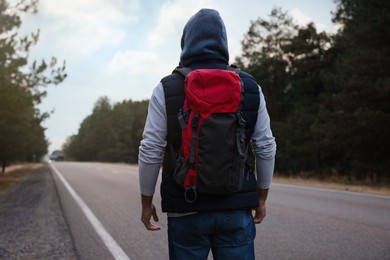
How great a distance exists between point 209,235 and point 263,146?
57 cm

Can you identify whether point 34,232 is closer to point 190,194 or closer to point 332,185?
point 190,194

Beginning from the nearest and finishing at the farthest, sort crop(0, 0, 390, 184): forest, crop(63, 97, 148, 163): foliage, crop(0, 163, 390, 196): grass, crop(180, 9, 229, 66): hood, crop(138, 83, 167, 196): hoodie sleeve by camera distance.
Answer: crop(138, 83, 167, 196): hoodie sleeve → crop(180, 9, 229, 66): hood → crop(0, 163, 390, 196): grass → crop(0, 0, 390, 184): forest → crop(63, 97, 148, 163): foliage

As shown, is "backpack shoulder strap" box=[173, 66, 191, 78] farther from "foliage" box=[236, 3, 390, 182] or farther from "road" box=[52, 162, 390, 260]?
"foliage" box=[236, 3, 390, 182]

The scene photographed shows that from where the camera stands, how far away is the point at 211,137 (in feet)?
7.13

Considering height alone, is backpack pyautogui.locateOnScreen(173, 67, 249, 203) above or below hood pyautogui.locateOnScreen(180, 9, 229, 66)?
below

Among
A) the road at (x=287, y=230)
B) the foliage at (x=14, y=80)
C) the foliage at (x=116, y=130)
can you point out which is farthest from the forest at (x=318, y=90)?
the foliage at (x=116, y=130)

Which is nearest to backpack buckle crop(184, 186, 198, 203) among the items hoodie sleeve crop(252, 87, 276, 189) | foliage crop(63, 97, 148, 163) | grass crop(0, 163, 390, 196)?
hoodie sleeve crop(252, 87, 276, 189)

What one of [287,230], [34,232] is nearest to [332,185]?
[287,230]

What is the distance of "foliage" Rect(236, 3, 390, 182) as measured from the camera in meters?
20.8

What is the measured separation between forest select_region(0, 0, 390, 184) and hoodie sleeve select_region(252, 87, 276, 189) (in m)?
17.4

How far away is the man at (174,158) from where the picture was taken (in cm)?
224

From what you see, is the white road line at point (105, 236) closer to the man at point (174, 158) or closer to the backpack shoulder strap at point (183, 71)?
the man at point (174, 158)

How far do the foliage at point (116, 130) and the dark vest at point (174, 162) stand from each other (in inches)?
3728

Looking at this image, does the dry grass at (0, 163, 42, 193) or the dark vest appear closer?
the dark vest
